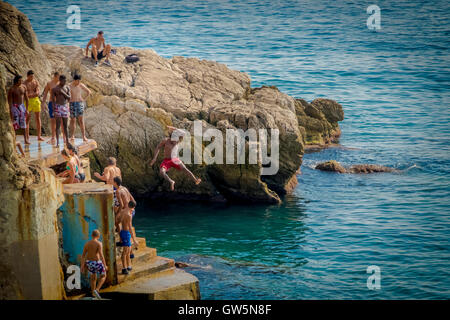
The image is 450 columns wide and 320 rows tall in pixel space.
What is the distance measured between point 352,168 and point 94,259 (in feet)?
67.4

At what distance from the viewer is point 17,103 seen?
1928cm

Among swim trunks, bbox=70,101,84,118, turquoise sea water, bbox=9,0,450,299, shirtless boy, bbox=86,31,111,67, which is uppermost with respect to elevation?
shirtless boy, bbox=86,31,111,67

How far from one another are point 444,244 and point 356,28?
53505 mm

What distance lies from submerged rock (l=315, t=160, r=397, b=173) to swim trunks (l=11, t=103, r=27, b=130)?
57.9 ft

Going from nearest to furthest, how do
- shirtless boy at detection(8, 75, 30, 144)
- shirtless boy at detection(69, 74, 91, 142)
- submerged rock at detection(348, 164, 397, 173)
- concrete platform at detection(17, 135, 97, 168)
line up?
concrete platform at detection(17, 135, 97, 168), shirtless boy at detection(8, 75, 30, 144), shirtless boy at detection(69, 74, 91, 142), submerged rock at detection(348, 164, 397, 173)

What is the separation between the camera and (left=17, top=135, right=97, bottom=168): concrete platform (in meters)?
18.0

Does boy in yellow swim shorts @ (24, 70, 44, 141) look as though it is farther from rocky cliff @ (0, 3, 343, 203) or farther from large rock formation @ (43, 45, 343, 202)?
large rock formation @ (43, 45, 343, 202)

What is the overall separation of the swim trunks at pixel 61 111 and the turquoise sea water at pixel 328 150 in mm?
6199

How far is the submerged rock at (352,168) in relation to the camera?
109 ft

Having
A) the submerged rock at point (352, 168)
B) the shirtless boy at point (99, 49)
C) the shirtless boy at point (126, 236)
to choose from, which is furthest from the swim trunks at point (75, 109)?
the submerged rock at point (352, 168)

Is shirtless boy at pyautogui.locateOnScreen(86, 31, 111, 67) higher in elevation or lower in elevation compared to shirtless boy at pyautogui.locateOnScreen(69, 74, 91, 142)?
higher

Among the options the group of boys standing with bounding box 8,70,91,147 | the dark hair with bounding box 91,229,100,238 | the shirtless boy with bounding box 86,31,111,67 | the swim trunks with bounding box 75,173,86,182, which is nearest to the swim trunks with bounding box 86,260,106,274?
the dark hair with bounding box 91,229,100,238

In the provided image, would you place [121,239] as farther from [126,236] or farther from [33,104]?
[33,104]

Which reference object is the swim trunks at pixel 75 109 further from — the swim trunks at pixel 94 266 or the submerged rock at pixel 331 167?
the submerged rock at pixel 331 167
